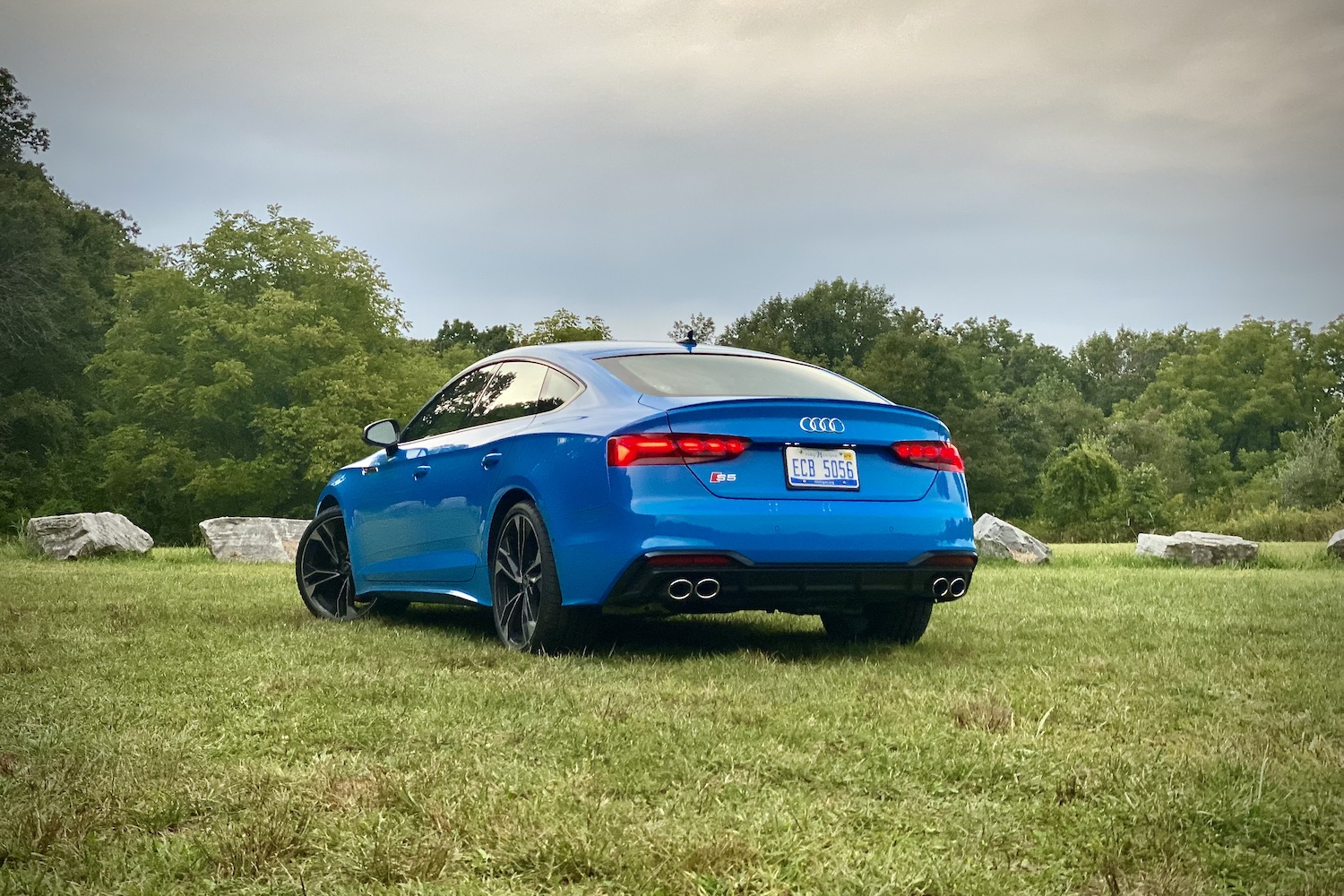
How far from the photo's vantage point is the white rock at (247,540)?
1634cm

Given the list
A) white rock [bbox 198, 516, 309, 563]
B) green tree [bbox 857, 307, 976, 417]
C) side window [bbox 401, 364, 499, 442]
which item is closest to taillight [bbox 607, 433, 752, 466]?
side window [bbox 401, 364, 499, 442]

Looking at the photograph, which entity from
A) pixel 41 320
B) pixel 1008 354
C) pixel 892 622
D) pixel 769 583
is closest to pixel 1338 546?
pixel 892 622

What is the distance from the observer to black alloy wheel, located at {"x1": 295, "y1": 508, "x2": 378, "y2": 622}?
838cm

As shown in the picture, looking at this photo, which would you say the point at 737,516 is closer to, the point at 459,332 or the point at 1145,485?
the point at 1145,485

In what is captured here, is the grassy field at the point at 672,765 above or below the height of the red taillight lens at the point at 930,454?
below

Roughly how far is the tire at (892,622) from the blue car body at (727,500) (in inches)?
15.0

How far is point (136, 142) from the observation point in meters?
27.8

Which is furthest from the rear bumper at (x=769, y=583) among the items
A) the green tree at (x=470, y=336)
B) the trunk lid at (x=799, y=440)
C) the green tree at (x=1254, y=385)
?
the green tree at (x=1254, y=385)

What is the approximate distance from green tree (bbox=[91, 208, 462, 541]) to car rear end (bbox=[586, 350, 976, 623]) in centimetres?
3627

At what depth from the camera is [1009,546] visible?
1705 centimetres

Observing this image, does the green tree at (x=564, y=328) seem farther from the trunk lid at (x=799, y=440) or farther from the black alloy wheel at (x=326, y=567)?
the trunk lid at (x=799, y=440)

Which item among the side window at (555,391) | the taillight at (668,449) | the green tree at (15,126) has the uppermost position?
the green tree at (15,126)

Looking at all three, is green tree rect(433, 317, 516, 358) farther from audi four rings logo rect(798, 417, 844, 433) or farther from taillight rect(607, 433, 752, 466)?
taillight rect(607, 433, 752, 466)

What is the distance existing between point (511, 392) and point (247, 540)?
1107 cm
